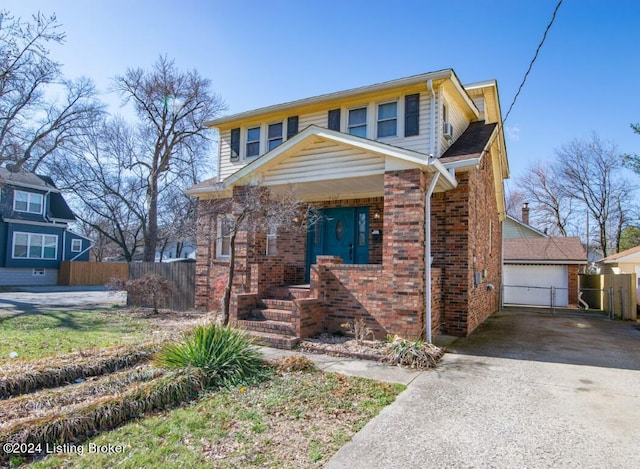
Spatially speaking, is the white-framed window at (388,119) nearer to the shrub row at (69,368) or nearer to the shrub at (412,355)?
the shrub at (412,355)

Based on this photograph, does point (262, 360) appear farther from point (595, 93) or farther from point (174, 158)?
point (174, 158)

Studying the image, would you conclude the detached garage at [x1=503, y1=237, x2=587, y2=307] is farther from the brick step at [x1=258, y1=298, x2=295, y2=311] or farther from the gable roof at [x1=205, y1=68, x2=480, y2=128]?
the brick step at [x1=258, y1=298, x2=295, y2=311]

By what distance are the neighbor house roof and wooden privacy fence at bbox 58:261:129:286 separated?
23869mm

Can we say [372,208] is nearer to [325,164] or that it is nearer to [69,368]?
[325,164]

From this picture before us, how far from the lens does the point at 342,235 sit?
1095 cm

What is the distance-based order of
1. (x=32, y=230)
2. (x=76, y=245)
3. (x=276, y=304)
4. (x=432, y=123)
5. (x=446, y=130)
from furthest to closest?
(x=76, y=245) < (x=32, y=230) < (x=446, y=130) < (x=432, y=123) < (x=276, y=304)

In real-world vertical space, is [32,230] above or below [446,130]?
below

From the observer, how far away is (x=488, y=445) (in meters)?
3.56

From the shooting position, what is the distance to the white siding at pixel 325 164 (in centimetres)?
796

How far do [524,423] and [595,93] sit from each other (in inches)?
478

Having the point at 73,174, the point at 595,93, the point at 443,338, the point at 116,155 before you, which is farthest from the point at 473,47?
the point at 73,174

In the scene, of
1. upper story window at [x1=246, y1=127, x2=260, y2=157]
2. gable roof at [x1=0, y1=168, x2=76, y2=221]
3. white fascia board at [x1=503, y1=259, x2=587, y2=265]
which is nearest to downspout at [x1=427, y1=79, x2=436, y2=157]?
upper story window at [x1=246, y1=127, x2=260, y2=157]

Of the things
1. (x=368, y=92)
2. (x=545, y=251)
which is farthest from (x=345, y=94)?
(x=545, y=251)

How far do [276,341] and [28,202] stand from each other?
2505 centimetres
